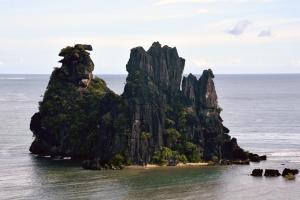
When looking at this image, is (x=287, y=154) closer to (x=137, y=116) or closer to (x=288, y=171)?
(x=288, y=171)

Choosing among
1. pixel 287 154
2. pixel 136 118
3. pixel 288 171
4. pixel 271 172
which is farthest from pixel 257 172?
pixel 287 154

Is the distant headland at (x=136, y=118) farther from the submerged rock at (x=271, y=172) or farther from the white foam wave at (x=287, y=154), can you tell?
the submerged rock at (x=271, y=172)

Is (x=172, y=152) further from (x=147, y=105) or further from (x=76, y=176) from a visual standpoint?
(x=76, y=176)

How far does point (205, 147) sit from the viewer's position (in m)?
149

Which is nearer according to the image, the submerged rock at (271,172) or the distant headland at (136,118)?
the submerged rock at (271,172)

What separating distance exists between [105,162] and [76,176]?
12854 mm

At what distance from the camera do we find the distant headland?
142625 millimetres

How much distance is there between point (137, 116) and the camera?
472ft

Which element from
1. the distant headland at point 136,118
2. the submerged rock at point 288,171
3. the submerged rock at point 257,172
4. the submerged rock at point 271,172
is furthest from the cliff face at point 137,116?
the submerged rock at point 288,171

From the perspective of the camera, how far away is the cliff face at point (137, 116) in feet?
469

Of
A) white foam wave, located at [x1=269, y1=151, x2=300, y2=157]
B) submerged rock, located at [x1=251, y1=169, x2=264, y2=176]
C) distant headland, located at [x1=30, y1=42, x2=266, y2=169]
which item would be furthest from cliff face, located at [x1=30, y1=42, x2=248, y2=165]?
submerged rock, located at [x1=251, y1=169, x2=264, y2=176]

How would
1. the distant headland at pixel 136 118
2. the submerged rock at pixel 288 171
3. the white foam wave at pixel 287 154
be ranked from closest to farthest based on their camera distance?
the submerged rock at pixel 288 171 < the distant headland at pixel 136 118 < the white foam wave at pixel 287 154

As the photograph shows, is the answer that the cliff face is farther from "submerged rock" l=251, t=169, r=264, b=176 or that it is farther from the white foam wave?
"submerged rock" l=251, t=169, r=264, b=176

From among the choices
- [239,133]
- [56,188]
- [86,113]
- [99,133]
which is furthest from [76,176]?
[239,133]
